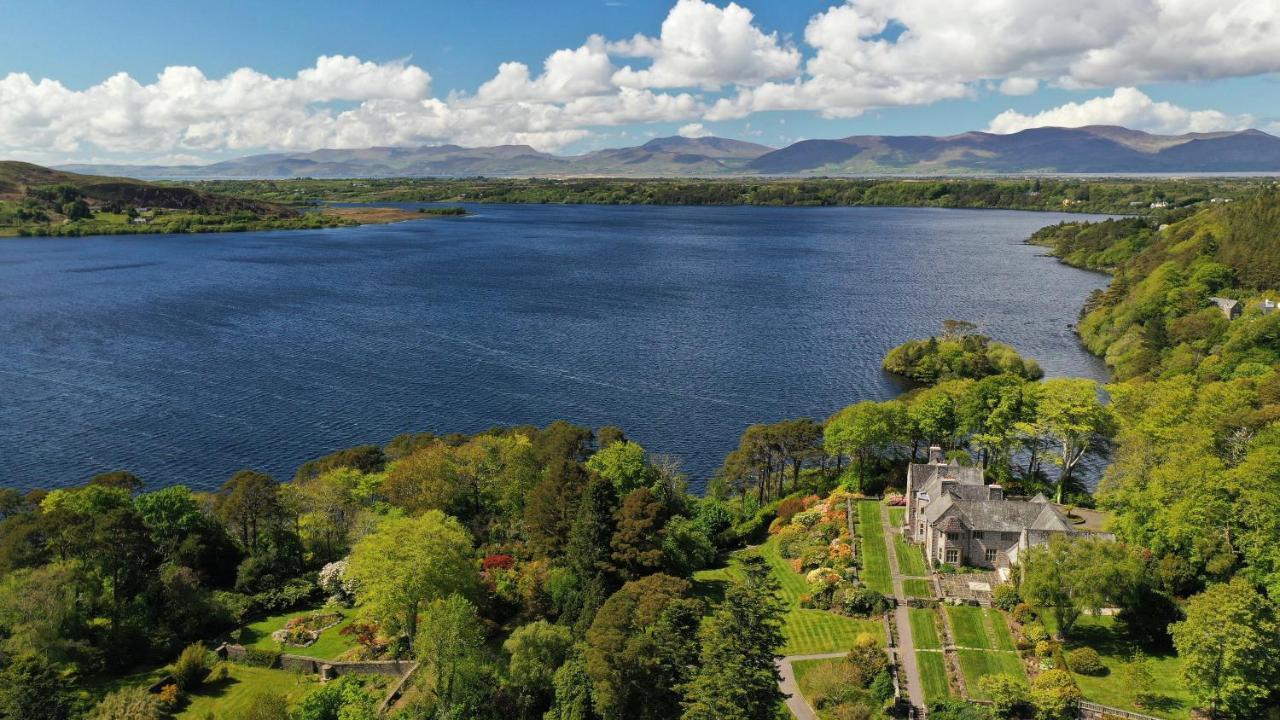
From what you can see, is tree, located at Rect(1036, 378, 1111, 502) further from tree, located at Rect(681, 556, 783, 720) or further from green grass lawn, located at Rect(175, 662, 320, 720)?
green grass lawn, located at Rect(175, 662, 320, 720)

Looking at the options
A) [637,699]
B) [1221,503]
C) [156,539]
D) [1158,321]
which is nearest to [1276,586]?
[1221,503]

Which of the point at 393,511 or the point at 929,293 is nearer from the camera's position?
the point at 393,511

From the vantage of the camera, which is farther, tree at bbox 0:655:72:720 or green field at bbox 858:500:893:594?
green field at bbox 858:500:893:594

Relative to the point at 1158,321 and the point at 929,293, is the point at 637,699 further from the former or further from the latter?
the point at 929,293

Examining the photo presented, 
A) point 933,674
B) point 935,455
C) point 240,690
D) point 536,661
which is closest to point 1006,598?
point 933,674

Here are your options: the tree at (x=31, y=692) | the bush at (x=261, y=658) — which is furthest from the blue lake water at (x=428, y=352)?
the tree at (x=31, y=692)

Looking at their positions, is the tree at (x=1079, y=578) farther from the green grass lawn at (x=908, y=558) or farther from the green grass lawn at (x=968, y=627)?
the green grass lawn at (x=908, y=558)

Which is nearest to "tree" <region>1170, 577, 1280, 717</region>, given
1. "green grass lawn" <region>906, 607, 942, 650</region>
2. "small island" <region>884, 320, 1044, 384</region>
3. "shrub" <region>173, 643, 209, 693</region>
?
"green grass lawn" <region>906, 607, 942, 650</region>
